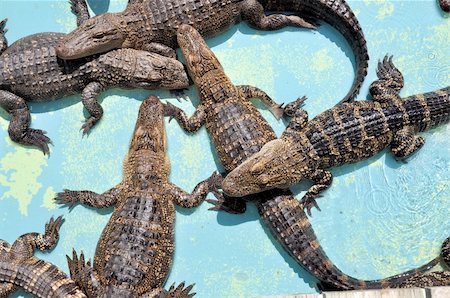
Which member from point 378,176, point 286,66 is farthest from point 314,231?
point 286,66

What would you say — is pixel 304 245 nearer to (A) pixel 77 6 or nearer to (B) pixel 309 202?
(B) pixel 309 202

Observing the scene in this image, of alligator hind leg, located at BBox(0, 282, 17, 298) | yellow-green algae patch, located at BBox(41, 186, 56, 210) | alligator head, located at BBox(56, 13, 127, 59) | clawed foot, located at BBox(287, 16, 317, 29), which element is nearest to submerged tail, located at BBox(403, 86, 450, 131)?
clawed foot, located at BBox(287, 16, 317, 29)

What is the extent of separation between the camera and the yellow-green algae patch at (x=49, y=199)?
169 inches

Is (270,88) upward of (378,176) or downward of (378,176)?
Result: upward

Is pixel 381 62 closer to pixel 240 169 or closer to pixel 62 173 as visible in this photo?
pixel 240 169

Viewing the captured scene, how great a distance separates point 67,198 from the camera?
4219 millimetres

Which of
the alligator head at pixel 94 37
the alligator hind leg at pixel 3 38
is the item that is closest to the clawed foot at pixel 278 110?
the alligator head at pixel 94 37

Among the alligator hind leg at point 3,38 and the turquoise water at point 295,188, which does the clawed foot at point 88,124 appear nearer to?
the turquoise water at point 295,188

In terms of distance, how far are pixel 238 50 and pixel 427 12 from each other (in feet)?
5.19

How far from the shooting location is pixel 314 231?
4.09 meters

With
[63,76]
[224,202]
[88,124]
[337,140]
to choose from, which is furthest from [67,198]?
[337,140]

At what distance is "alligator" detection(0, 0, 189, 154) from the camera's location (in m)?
4.26

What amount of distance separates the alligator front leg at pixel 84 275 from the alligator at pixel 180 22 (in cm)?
153

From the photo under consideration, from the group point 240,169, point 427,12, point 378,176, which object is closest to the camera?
point 240,169
